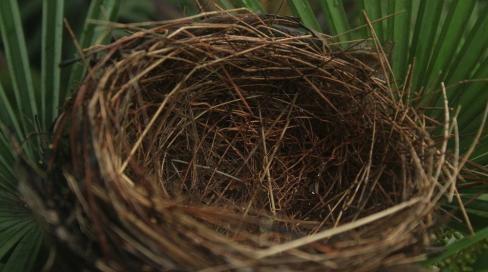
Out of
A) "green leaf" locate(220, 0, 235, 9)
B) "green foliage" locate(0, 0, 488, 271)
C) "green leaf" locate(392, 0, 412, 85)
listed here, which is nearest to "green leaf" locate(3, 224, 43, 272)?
"green foliage" locate(0, 0, 488, 271)

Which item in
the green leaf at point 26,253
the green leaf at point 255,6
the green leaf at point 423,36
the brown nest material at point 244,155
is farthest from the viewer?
the green leaf at point 255,6

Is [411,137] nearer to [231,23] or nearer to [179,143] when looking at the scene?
[231,23]

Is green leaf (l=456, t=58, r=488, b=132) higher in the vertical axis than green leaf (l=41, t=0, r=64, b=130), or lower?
lower

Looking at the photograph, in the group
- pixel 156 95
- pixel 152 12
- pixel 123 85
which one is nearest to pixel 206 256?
pixel 123 85

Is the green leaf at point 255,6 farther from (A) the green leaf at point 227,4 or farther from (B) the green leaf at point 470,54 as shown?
(B) the green leaf at point 470,54

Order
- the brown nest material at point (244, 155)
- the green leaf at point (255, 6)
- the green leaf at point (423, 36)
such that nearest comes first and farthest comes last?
1. the brown nest material at point (244, 155)
2. the green leaf at point (423, 36)
3. the green leaf at point (255, 6)

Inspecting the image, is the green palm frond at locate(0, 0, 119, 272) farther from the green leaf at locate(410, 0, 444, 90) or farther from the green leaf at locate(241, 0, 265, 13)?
the green leaf at locate(410, 0, 444, 90)

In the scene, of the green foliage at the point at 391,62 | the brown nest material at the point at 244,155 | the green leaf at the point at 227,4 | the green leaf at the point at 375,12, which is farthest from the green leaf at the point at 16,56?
the green leaf at the point at 375,12

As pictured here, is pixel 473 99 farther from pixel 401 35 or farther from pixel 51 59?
pixel 51 59
